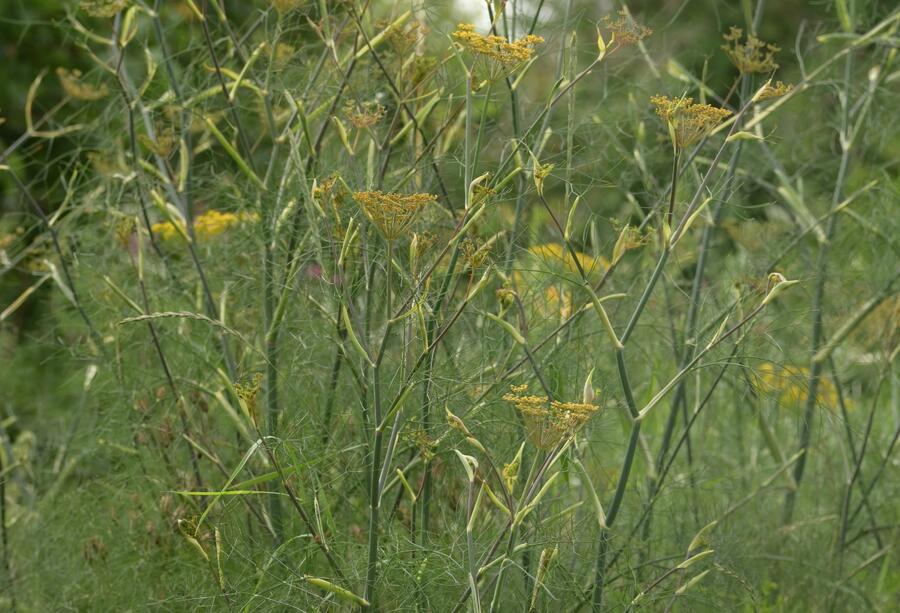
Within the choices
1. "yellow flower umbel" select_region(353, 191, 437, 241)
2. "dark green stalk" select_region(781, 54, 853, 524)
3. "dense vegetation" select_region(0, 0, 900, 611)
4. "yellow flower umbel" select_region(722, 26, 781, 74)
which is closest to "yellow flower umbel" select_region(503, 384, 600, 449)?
"dense vegetation" select_region(0, 0, 900, 611)

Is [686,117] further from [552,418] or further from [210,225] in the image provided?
[210,225]

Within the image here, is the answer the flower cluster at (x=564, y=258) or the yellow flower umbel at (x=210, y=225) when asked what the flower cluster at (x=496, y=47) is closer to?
the flower cluster at (x=564, y=258)

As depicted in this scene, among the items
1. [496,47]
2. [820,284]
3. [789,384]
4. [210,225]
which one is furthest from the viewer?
[789,384]

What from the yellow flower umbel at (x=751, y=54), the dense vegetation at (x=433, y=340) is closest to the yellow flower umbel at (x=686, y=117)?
the dense vegetation at (x=433, y=340)

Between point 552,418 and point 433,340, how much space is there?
0.35 metres

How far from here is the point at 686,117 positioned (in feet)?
5.51

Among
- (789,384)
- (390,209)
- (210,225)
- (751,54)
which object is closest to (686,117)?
(390,209)

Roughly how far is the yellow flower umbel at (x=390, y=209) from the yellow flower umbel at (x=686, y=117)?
13.5 inches

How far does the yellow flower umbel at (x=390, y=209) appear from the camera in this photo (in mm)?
1516

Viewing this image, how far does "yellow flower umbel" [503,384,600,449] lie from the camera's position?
1.49m

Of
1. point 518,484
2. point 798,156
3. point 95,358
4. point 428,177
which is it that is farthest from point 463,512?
point 798,156

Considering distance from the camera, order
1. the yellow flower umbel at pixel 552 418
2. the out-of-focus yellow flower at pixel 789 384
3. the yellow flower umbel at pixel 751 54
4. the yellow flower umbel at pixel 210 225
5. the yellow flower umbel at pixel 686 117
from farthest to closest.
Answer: the yellow flower umbel at pixel 210 225 < the yellow flower umbel at pixel 751 54 < the out-of-focus yellow flower at pixel 789 384 < the yellow flower umbel at pixel 686 117 < the yellow flower umbel at pixel 552 418

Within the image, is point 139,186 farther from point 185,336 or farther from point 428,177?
point 428,177

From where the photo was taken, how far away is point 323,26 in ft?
7.11
